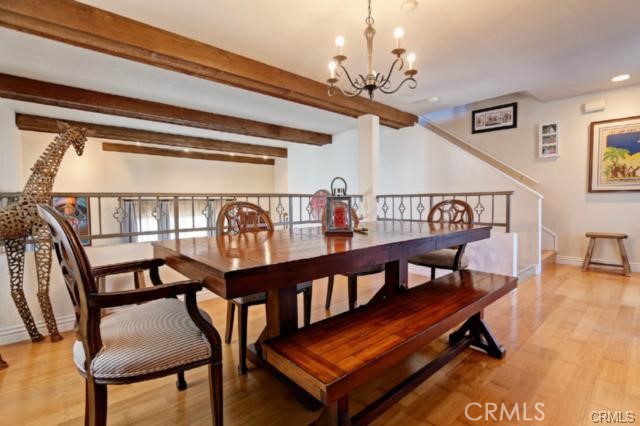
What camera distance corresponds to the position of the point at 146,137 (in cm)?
549

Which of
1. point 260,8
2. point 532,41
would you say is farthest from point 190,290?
point 532,41

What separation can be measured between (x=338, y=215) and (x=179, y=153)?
663 cm

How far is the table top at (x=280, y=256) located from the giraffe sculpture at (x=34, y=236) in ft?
4.01

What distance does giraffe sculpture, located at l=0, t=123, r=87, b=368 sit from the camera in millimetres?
2025

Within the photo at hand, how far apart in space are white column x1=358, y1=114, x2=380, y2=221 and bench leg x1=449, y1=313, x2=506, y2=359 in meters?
2.59

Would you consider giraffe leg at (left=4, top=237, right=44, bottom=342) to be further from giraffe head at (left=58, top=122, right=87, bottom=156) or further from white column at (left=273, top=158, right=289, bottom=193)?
white column at (left=273, top=158, right=289, bottom=193)

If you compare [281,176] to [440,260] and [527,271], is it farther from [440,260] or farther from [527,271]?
[440,260]

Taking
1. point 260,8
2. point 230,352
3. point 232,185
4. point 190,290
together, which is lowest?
point 230,352

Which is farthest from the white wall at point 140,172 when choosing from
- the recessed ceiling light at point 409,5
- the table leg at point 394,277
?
the table leg at point 394,277

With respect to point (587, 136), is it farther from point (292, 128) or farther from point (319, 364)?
point (319, 364)

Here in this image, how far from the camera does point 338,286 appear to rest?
3494mm

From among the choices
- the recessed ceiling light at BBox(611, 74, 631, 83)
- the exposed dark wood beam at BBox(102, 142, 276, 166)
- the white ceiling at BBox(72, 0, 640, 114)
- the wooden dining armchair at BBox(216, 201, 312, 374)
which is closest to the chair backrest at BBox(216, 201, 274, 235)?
the wooden dining armchair at BBox(216, 201, 312, 374)

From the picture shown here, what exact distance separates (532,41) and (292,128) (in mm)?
3908

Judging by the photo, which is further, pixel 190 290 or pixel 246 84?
pixel 246 84
